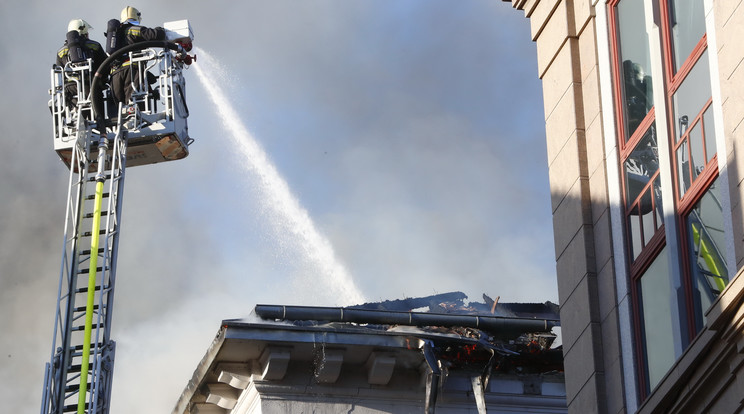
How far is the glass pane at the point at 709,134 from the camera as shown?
45.3 ft

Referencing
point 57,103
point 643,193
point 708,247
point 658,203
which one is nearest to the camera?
point 708,247

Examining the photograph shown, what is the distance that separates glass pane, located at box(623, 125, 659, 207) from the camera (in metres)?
15.2

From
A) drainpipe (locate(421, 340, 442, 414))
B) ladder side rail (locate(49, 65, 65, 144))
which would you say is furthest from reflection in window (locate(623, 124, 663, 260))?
ladder side rail (locate(49, 65, 65, 144))

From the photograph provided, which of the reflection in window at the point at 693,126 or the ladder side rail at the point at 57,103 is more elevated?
the ladder side rail at the point at 57,103

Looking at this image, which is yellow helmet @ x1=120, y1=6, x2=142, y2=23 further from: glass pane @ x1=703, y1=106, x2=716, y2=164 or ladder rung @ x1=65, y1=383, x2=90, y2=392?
glass pane @ x1=703, y1=106, x2=716, y2=164

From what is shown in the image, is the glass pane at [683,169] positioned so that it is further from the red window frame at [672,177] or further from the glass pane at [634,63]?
the glass pane at [634,63]

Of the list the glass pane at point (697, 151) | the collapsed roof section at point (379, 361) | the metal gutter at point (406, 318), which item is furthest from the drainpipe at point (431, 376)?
the glass pane at point (697, 151)

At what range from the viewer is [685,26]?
48.5 feet

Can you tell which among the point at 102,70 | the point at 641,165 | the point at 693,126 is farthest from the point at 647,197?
the point at 102,70

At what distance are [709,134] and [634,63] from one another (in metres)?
2.16

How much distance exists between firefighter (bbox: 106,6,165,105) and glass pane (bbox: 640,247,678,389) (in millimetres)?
12510

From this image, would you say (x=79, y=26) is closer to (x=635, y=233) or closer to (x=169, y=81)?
(x=169, y=81)

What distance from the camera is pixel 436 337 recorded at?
22.8 metres

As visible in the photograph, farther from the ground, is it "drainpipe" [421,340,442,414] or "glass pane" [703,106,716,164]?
"drainpipe" [421,340,442,414]
